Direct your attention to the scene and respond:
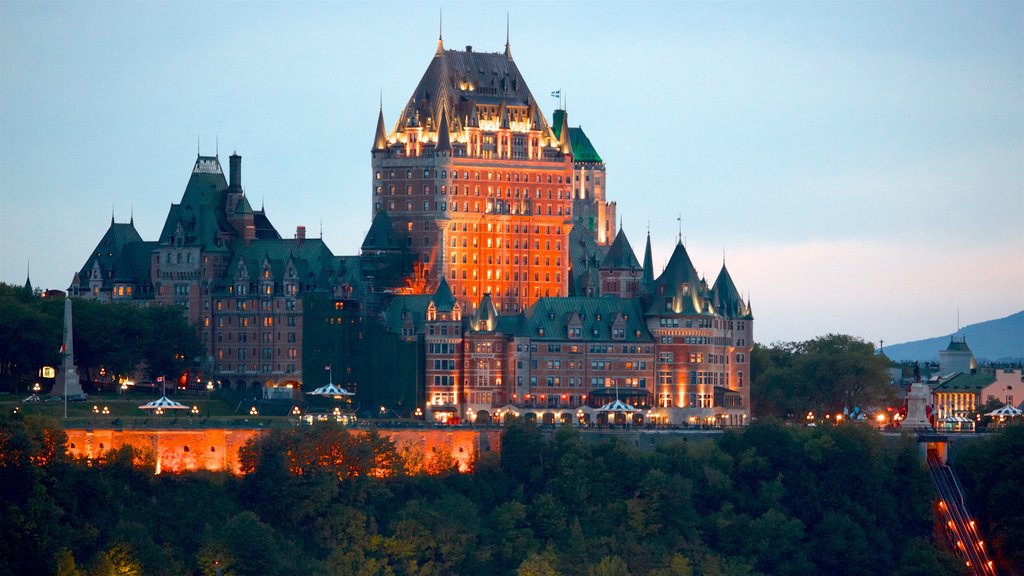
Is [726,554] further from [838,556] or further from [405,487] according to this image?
[405,487]

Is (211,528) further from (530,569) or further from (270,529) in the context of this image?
(530,569)

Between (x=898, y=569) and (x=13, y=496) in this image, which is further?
(x=898, y=569)

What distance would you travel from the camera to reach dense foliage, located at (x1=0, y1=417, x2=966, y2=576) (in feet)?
571

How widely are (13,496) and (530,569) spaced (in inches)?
1360

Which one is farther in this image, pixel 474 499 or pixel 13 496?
pixel 474 499

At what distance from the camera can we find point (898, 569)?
199m

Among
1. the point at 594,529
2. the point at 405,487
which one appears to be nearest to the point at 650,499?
the point at 594,529

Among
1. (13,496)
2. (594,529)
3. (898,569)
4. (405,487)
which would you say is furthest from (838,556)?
(13,496)

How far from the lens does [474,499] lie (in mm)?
197625

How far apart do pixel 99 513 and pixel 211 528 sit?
7.35 metres

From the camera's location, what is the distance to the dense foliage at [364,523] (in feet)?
571

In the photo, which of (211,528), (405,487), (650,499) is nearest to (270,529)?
(211,528)

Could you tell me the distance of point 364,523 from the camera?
187125 millimetres

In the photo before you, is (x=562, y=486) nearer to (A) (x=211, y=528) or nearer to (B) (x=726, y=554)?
(B) (x=726, y=554)
